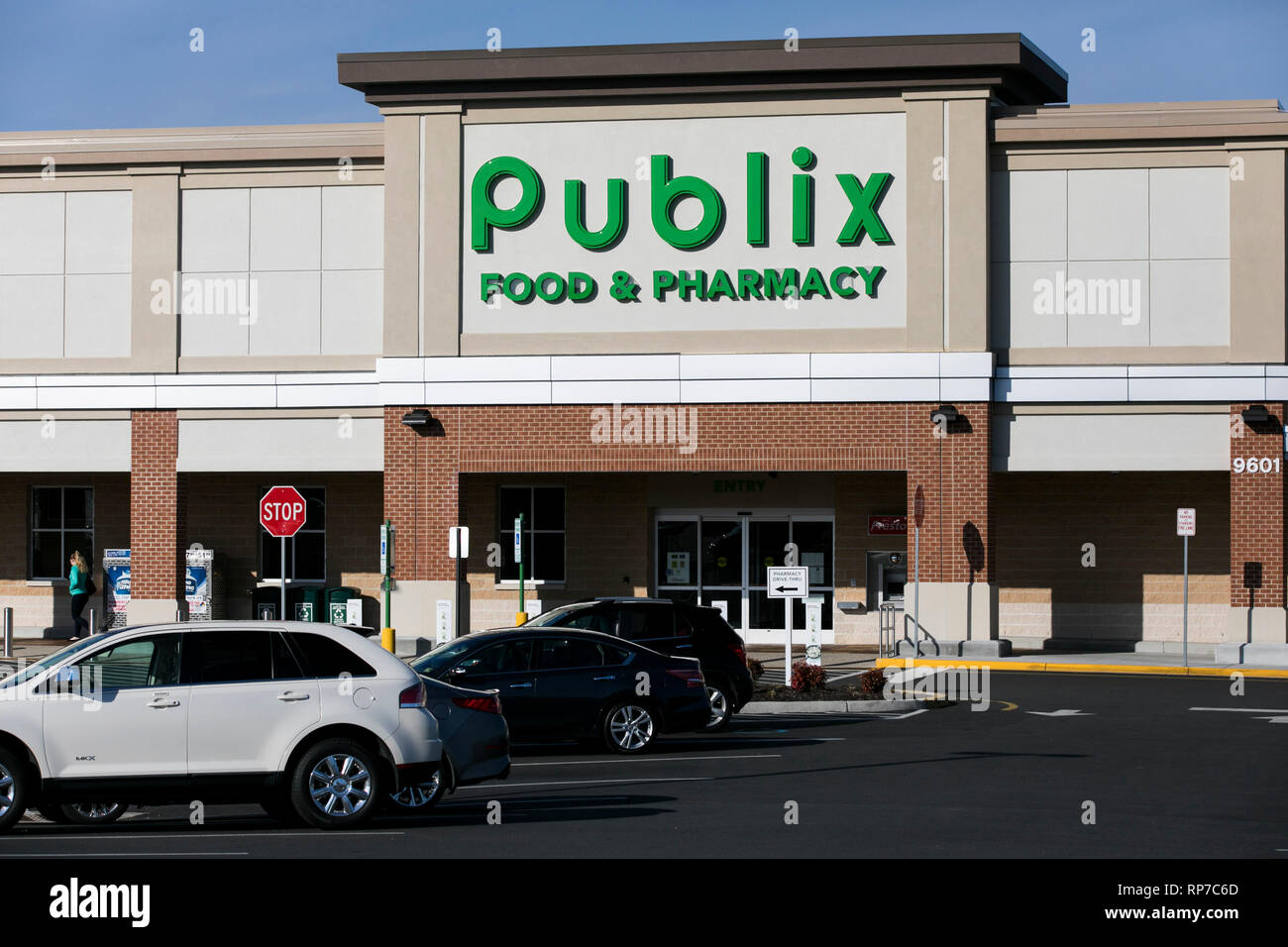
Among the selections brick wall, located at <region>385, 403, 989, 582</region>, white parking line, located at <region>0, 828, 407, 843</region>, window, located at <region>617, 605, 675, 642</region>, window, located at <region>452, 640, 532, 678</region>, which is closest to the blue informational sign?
brick wall, located at <region>385, 403, 989, 582</region>

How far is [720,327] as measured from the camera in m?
30.7

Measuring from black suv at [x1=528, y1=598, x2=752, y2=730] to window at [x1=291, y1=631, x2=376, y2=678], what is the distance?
7694mm

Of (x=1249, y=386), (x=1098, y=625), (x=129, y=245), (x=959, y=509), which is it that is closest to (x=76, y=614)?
(x=129, y=245)

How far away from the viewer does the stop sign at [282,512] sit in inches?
909

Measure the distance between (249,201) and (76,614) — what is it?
8.63 meters

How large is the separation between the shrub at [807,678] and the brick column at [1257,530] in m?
10.5

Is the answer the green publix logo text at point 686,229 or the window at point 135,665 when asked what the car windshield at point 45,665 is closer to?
the window at point 135,665

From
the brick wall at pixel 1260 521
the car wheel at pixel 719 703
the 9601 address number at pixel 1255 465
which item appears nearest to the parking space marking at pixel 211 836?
the car wheel at pixel 719 703

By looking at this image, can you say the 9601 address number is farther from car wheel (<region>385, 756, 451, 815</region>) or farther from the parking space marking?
the parking space marking

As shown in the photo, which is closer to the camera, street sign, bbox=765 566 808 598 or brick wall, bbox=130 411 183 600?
street sign, bbox=765 566 808 598

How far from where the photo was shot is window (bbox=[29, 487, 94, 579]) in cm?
3469

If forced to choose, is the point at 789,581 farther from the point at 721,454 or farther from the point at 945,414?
the point at 945,414

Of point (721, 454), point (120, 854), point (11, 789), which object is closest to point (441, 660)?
point (11, 789)

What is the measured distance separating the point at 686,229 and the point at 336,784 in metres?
20.2
